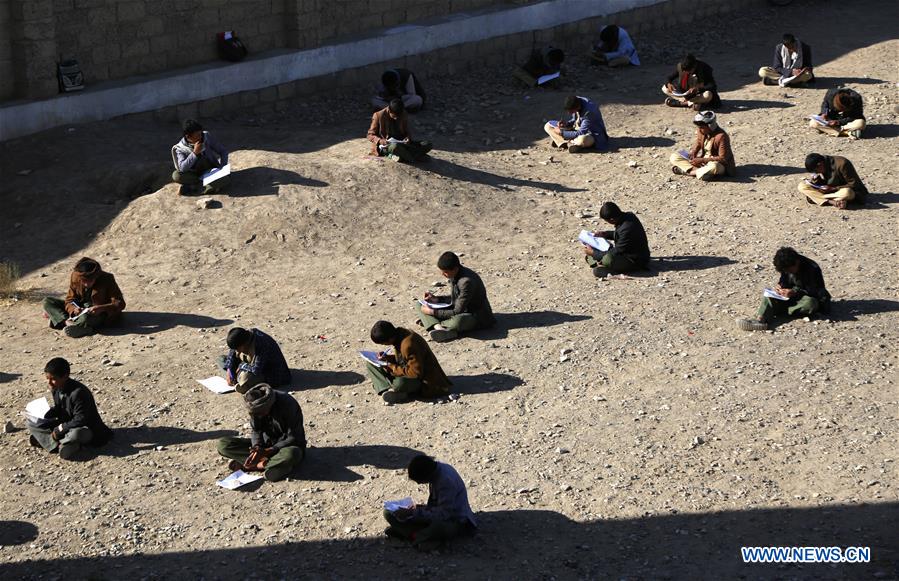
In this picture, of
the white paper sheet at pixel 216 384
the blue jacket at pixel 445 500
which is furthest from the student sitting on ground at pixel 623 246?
the blue jacket at pixel 445 500

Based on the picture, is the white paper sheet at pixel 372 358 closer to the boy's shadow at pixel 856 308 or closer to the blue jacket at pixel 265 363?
the blue jacket at pixel 265 363

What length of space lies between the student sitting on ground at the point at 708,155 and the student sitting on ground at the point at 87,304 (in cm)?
716

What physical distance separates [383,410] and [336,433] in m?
0.51

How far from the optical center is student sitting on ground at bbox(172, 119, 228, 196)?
45.6 ft

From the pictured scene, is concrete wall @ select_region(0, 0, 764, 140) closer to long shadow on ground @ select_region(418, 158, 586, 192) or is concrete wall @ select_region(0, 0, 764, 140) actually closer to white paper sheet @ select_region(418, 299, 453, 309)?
long shadow on ground @ select_region(418, 158, 586, 192)

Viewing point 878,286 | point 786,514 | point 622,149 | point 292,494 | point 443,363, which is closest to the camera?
point 786,514

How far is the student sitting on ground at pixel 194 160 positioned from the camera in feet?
45.6

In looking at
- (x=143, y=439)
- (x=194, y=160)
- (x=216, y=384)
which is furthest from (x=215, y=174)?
(x=143, y=439)

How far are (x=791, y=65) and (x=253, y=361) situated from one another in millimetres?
11139

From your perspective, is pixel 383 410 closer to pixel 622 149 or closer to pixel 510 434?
pixel 510 434

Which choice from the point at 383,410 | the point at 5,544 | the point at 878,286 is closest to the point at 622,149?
the point at 878,286

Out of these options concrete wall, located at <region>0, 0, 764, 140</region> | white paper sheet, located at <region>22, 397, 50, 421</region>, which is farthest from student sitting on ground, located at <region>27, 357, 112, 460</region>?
concrete wall, located at <region>0, 0, 764, 140</region>

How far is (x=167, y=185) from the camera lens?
1425 centimetres

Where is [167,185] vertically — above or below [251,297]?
above
